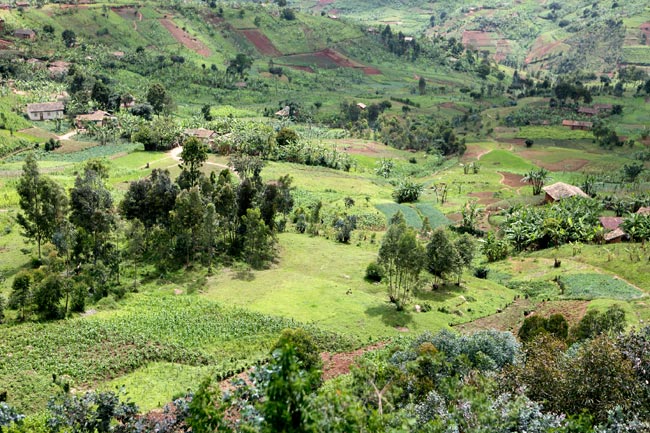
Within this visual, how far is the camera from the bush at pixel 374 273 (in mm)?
56272

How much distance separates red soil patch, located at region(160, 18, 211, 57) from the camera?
187625 millimetres

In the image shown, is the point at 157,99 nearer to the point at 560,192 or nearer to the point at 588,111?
the point at 560,192

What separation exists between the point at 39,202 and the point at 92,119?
7082cm

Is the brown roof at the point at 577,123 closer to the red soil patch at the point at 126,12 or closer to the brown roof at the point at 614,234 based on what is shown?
the brown roof at the point at 614,234

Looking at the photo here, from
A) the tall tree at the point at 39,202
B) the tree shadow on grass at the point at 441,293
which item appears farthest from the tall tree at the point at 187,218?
the tree shadow on grass at the point at 441,293

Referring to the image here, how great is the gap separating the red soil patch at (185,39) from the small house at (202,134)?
282 ft

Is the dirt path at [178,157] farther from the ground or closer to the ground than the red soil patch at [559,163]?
closer to the ground

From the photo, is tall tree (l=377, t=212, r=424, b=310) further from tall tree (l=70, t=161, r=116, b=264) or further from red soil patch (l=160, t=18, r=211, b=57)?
red soil patch (l=160, t=18, r=211, b=57)

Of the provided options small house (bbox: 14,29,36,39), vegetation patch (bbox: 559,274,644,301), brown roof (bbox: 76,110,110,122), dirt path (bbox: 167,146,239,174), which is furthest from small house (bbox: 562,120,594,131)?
small house (bbox: 14,29,36,39)

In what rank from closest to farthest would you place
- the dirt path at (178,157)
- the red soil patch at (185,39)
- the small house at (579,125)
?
the dirt path at (178,157)
the small house at (579,125)
the red soil patch at (185,39)

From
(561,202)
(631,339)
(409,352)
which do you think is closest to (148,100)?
(561,202)

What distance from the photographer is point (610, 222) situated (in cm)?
7525

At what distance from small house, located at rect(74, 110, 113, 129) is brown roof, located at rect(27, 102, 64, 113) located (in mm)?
4387

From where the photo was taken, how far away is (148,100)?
130m
